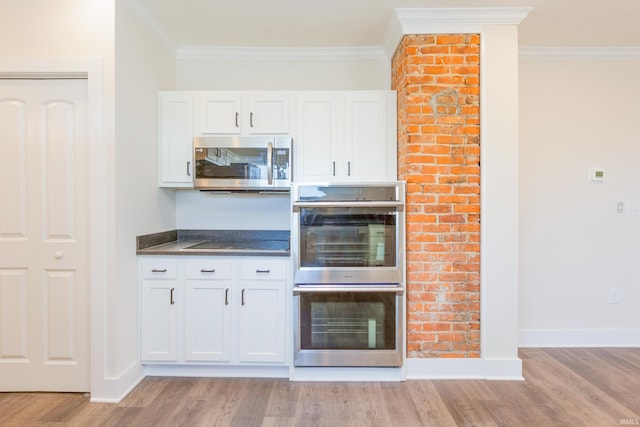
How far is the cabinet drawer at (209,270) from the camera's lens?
2.59 meters

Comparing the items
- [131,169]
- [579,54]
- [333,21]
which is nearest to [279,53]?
[333,21]

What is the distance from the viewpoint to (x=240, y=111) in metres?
2.91

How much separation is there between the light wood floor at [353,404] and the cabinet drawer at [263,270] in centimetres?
78

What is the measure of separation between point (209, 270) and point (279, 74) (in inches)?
76.3

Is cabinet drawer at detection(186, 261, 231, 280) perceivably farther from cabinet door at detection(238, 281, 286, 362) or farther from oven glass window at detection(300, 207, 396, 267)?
oven glass window at detection(300, 207, 396, 267)

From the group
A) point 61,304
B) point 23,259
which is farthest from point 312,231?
point 23,259

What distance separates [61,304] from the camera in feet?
7.68

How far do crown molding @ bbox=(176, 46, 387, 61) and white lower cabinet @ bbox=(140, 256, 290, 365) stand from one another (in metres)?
1.95

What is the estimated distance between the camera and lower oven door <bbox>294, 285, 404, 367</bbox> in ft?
8.32

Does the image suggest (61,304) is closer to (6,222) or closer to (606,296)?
(6,222)

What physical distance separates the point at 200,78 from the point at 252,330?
236cm

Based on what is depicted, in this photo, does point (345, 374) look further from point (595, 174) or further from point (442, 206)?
point (595, 174)

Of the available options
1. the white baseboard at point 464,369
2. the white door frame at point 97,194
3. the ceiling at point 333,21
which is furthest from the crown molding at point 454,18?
the white baseboard at point 464,369

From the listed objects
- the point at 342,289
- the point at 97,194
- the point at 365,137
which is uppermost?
the point at 365,137
